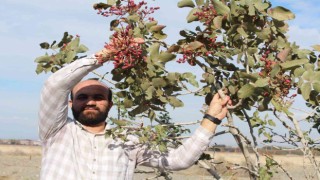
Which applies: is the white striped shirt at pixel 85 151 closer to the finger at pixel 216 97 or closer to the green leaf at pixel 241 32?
the finger at pixel 216 97

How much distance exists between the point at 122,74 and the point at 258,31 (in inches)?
41.0

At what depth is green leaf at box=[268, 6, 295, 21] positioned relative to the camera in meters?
2.99

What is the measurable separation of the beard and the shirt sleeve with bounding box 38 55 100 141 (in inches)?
4.7

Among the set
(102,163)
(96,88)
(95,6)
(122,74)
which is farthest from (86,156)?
(95,6)

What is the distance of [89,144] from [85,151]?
7cm

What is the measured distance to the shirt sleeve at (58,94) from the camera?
365 centimetres

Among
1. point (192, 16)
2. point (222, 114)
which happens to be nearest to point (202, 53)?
point (192, 16)

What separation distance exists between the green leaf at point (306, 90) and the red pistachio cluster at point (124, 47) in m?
0.99

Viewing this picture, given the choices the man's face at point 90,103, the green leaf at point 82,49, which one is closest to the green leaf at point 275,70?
the green leaf at point 82,49

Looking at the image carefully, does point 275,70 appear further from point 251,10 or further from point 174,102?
point 174,102

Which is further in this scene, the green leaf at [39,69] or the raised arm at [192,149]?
the green leaf at [39,69]

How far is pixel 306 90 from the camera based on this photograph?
290cm

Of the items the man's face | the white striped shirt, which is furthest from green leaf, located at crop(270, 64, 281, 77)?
the man's face

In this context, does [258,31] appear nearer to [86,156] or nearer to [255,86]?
[255,86]
